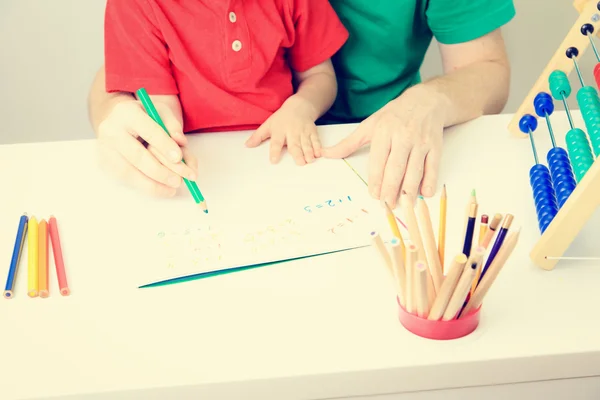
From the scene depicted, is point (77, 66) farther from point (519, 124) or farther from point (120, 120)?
point (519, 124)

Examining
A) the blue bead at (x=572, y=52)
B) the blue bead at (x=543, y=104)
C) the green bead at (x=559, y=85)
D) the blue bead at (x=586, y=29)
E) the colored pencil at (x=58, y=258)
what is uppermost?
the blue bead at (x=586, y=29)

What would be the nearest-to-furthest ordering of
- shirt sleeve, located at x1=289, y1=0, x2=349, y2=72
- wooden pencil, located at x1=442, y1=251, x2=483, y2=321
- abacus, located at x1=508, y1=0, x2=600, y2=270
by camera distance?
wooden pencil, located at x1=442, y1=251, x2=483, y2=321 < abacus, located at x1=508, y1=0, x2=600, y2=270 < shirt sleeve, located at x1=289, y1=0, x2=349, y2=72

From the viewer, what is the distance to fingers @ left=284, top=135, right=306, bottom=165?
2.57ft

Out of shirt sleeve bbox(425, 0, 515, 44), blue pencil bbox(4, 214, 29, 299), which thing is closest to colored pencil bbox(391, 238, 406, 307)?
blue pencil bbox(4, 214, 29, 299)

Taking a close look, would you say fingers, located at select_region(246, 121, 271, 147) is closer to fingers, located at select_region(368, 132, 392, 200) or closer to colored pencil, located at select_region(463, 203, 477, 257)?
fingers, located at select_region(368, 132, 392, 200)

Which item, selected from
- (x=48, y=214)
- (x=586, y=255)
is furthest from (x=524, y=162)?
(x=48, y=214)

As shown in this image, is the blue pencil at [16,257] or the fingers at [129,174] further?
the fingers at [129,174]

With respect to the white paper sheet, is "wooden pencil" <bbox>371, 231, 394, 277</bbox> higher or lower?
higher

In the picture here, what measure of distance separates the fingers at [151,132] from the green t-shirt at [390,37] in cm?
44

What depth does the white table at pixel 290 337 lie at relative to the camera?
0.49m

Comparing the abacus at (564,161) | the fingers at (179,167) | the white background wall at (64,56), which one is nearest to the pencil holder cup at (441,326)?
the abacus at (564,161)

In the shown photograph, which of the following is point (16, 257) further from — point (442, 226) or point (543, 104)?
point (543, 104)

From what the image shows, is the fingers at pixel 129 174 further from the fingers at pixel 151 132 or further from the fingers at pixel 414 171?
the fingers at pixel 414 171

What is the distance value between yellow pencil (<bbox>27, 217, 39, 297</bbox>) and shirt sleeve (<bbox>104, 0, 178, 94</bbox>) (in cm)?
28
